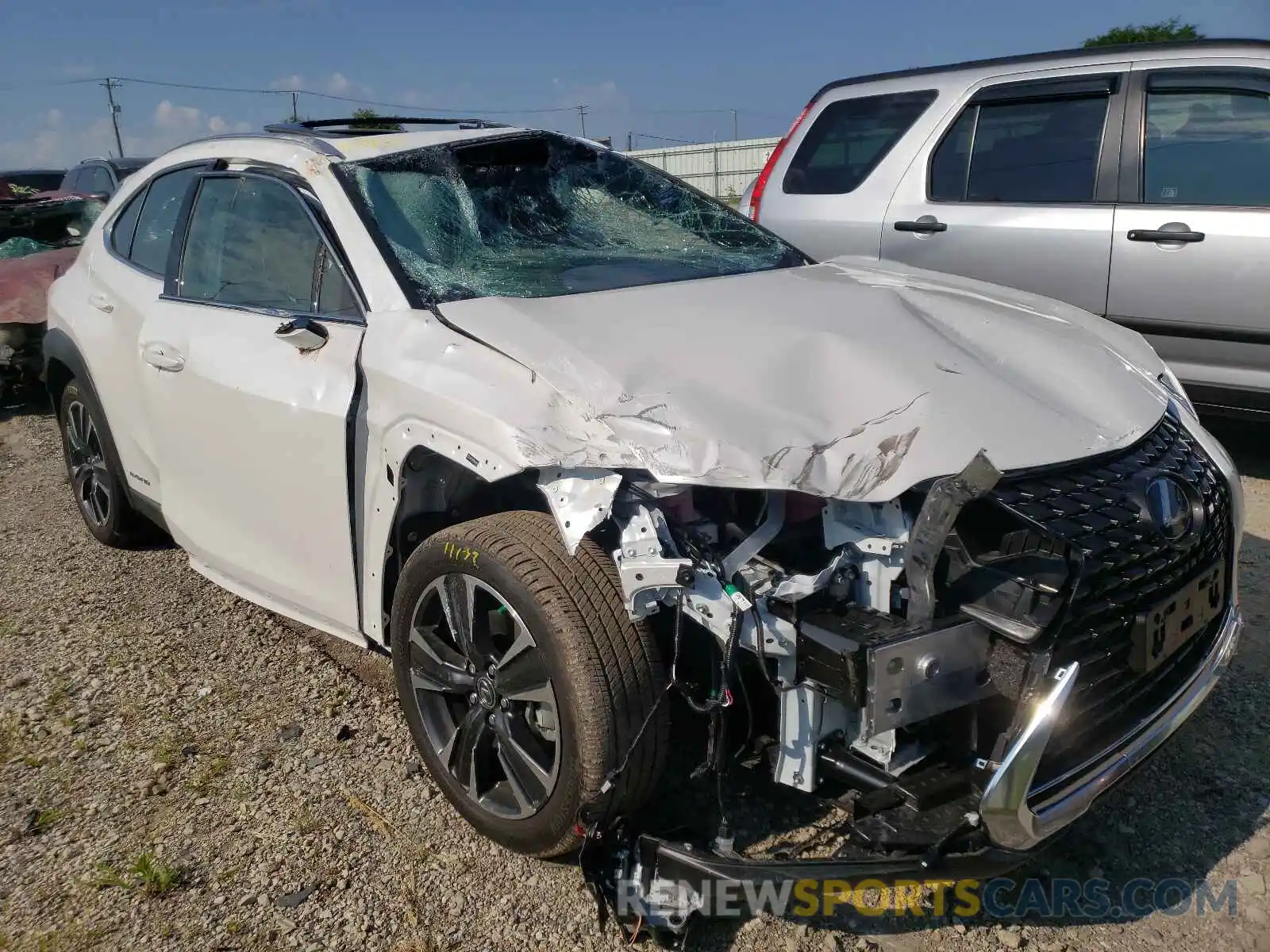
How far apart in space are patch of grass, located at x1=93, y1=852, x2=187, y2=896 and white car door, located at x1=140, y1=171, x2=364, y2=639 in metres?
0.75

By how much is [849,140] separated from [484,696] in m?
4.29

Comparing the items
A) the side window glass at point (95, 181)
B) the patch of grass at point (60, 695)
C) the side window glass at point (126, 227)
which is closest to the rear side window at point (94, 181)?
the side window glass at point (95, 181)

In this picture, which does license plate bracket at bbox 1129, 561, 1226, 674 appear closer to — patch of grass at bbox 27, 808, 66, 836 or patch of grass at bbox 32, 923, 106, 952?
patch of grass at bbox 32, 923, 106, 952

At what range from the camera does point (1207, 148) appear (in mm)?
4531

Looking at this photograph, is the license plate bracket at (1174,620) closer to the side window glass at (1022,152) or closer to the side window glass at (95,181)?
the side window glass at (1022,152)

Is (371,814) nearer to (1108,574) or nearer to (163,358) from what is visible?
(163,358)

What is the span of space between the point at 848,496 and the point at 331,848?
5.33 feet

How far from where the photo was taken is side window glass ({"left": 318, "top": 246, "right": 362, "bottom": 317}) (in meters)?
2.72

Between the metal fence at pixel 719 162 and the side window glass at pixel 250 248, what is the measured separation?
1799 centimetres

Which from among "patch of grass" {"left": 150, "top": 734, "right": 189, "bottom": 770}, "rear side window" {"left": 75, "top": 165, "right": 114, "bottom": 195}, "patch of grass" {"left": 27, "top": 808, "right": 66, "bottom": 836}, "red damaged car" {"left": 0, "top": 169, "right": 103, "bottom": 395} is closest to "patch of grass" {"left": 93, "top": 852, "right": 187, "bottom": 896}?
"patch of grass" {"left": 27, "top": 808, "right": 66, "bottom": 836}

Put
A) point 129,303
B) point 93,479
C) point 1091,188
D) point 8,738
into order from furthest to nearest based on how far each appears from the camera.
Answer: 1. point 1091,188
2. point 93,479
3. point 129,303
4. point 8,738

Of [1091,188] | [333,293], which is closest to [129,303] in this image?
[333,293]

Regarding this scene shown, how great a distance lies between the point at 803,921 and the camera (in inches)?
88.4

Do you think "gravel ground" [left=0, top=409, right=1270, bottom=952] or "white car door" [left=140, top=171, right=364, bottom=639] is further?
"white car door" [left=140, top=171, right=364, bottom=639]
